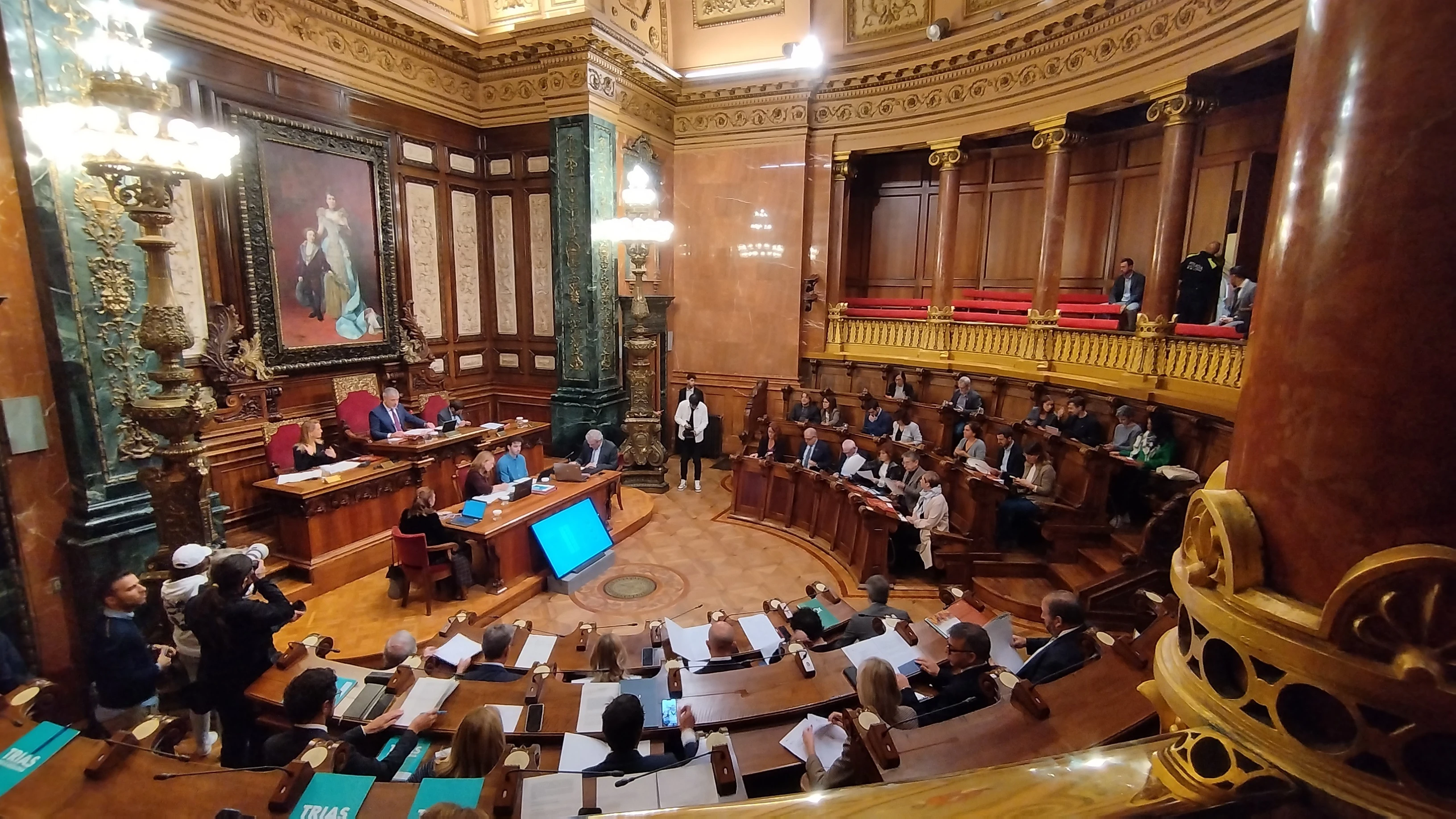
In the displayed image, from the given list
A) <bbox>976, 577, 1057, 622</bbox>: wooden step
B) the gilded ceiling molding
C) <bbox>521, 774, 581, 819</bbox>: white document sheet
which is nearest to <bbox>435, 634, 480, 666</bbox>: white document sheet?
<bbox>521, 774, 581, 819</bbox>: white document sheet

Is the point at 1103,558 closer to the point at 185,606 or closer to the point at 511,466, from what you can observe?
the point at 511,466

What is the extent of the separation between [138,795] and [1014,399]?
28.0 ft

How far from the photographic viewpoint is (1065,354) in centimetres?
809

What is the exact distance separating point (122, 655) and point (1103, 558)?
670cm

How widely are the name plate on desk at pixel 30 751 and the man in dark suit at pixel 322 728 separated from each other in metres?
0.64

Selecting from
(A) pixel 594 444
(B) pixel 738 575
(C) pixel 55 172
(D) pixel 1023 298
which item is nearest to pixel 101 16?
(C) pixel 55 172

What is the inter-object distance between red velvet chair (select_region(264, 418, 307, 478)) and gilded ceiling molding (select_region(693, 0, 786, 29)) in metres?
8.30

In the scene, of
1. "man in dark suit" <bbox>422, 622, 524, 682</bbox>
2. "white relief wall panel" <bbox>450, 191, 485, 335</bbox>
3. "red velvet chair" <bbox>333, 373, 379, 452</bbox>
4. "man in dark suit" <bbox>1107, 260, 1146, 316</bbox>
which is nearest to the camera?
"man in dark suit" <bbox>422, 622, 524, 682</bbox>

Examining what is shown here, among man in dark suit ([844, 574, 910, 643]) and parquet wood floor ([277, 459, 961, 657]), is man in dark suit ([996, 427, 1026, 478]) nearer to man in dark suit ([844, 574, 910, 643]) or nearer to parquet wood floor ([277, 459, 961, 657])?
parquet wood floor ([277, 459, 961, 657])

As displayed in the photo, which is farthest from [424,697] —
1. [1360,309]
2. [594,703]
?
[1360,309]

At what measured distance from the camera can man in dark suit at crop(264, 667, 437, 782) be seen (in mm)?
2627

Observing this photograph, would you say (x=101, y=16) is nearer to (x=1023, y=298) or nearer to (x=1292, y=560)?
(x=1292, y=560)

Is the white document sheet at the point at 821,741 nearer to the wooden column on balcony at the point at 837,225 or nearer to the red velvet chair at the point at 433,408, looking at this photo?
the red velvet chair at the point at 433,408

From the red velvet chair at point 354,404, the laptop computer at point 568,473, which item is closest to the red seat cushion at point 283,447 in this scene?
the red velvet chair at point 354,404
